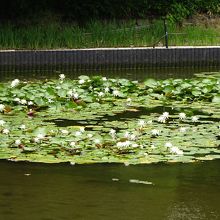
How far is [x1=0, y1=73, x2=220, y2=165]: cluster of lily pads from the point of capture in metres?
6.46

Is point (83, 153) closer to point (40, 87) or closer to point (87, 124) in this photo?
point (87, 124)

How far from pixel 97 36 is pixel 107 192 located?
10.2 m

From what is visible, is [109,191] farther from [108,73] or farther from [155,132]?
[108,73]

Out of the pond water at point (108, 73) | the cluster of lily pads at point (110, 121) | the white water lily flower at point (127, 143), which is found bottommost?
the pond water at point (108, 73)

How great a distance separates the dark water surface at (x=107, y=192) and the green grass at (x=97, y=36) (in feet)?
28.4

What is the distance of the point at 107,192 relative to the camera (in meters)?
5.56

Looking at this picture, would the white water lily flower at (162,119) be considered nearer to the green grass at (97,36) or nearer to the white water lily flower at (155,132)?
the white water lily flower at (155,132)

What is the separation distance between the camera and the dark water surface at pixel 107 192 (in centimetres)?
506

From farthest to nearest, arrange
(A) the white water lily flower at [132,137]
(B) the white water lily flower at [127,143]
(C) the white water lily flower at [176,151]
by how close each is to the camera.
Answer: (A) the white water lily flower at [132,137] → (B) the white water lily flower at [127,143] → (C) the white water lily flower at [176,151]

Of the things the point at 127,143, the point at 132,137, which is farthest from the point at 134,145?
the point at 132,137

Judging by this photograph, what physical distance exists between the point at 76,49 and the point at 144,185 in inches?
341

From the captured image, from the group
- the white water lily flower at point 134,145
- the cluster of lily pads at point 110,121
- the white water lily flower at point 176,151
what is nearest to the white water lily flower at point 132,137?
the cluster of lily pads at point 110,121

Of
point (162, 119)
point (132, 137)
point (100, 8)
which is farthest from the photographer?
point (100, 8)

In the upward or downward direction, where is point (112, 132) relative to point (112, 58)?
upward
